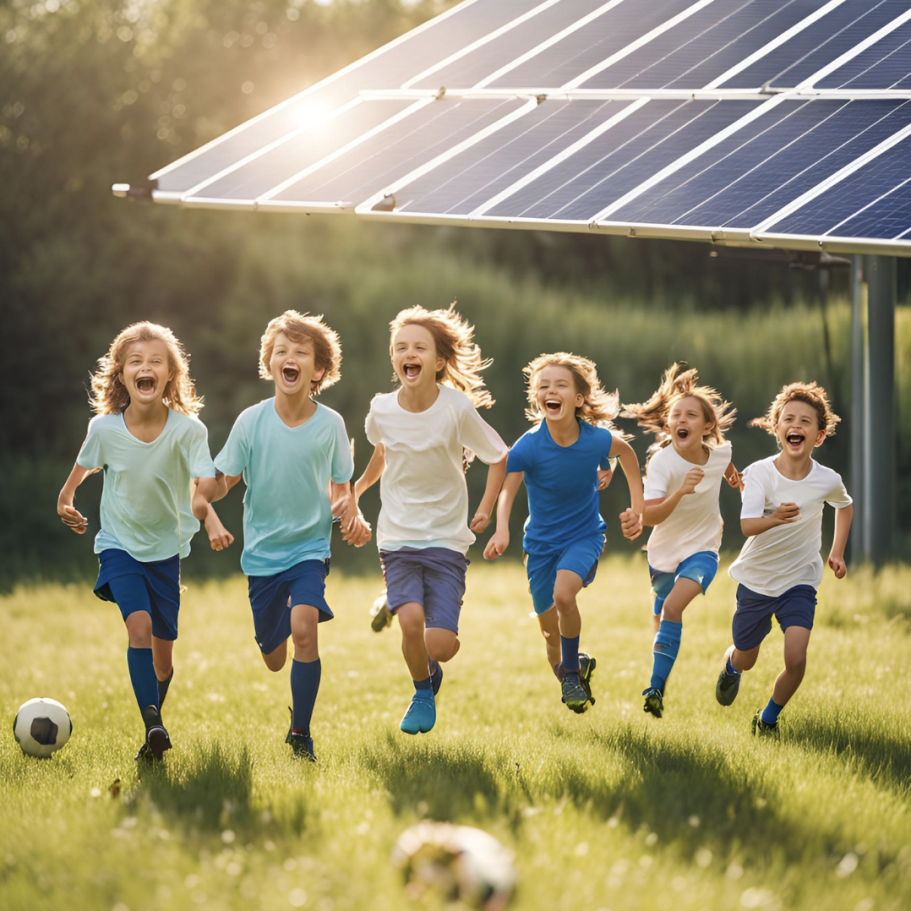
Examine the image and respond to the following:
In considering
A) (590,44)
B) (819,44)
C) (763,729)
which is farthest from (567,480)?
(590,44)

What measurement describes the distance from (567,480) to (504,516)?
56 cm

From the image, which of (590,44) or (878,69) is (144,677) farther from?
(590,44)

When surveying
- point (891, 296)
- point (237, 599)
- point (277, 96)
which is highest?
point (277, 96)

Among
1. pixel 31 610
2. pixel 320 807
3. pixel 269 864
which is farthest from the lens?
pixel 31 610

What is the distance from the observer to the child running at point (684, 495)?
7.12m

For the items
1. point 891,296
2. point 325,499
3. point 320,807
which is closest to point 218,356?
point 891,296

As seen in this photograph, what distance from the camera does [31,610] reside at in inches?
506

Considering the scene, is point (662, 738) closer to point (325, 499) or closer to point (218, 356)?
point (325, 499)

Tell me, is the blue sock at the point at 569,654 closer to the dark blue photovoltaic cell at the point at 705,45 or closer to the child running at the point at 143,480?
the child running at the point at 143,480

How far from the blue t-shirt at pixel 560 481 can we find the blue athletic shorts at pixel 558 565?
1.9 inches

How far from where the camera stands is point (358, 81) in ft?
32.4

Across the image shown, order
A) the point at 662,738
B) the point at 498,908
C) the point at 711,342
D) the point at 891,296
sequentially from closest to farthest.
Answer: the point at 498,908 < the point at 662,738 < the point at 891,296 < the point at 711,342

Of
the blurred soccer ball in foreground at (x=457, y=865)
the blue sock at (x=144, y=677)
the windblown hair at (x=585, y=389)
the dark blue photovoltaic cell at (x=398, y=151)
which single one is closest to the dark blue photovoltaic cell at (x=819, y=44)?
the dark blue photovoltaic cell at (x=398, y=151)

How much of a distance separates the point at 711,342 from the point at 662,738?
44.1ft
